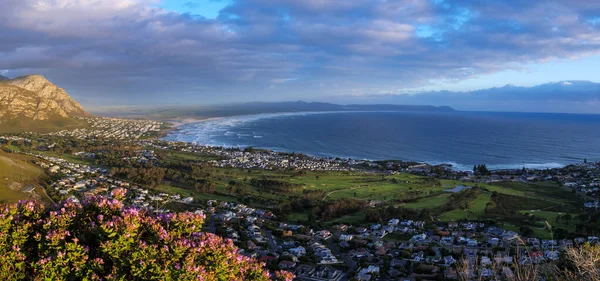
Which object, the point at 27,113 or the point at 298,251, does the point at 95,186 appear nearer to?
the point at 298,251

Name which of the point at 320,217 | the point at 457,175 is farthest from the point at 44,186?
the point at 457,175

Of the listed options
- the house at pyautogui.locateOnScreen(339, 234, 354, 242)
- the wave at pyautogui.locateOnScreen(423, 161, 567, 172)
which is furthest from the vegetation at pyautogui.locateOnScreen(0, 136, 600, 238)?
the wave at pyautogui.locateOnScreen(423, 161, 567, 172)

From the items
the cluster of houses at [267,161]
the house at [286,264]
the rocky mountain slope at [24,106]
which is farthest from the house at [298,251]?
the rocky mountain slope at [24,106]

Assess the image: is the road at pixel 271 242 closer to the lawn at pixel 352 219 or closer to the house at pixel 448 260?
the lawn at pixel 352 219

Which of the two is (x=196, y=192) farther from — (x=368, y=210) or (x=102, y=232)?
(x=102, y=232)

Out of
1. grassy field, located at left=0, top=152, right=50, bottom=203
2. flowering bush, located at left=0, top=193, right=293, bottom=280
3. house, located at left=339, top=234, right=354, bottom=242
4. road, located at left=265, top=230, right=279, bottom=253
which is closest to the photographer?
flowering bush, located at left=0, top=193, right=293, bottom=280

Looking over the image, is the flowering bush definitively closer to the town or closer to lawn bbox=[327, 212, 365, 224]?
the town

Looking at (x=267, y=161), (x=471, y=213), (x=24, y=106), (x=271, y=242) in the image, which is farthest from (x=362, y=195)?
(x=24, y=106)
